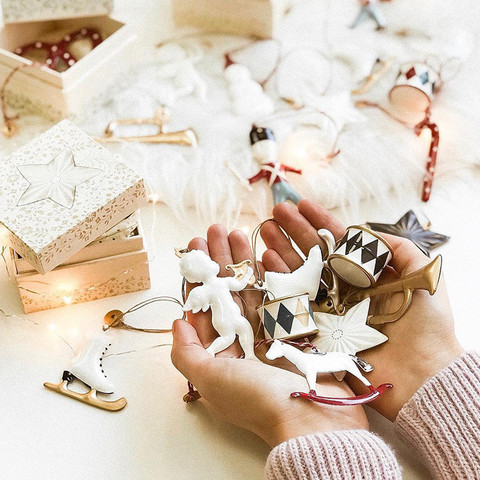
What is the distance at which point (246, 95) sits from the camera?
137 cm

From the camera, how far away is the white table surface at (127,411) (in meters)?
0.92

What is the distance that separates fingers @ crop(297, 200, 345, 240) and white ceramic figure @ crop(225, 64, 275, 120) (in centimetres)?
31

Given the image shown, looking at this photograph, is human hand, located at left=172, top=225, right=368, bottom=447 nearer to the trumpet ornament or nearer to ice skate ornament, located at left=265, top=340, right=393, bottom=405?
ice skate ornament, located at left=265, top=340, right=393, bottom=405

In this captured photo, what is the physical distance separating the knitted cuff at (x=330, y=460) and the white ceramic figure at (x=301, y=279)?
241 millimetres

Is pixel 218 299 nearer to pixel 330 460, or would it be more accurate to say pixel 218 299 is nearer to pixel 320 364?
pixel 320 364

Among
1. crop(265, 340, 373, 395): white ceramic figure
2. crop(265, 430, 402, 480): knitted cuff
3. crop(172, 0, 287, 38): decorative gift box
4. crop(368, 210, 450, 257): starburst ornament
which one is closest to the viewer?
crop(265, 430, 402, 480): knitted cuff

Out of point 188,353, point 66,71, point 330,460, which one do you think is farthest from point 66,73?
point 330,460

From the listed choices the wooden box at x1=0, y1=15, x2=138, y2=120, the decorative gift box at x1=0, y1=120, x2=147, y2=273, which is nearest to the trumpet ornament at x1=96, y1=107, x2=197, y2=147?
the wooden box at x1=0, y1=15, x2=138, y2=120

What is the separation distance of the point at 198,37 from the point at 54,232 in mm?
702

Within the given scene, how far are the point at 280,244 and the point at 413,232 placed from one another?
0.86 feet

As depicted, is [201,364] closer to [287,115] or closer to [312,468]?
[312,468]

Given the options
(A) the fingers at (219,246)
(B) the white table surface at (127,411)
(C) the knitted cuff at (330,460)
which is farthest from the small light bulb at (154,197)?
(C) the knitted cuff at (330,460)

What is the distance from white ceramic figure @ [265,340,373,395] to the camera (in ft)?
2.97

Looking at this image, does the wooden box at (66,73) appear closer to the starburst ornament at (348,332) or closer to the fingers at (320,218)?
the fingers at (320,218)
